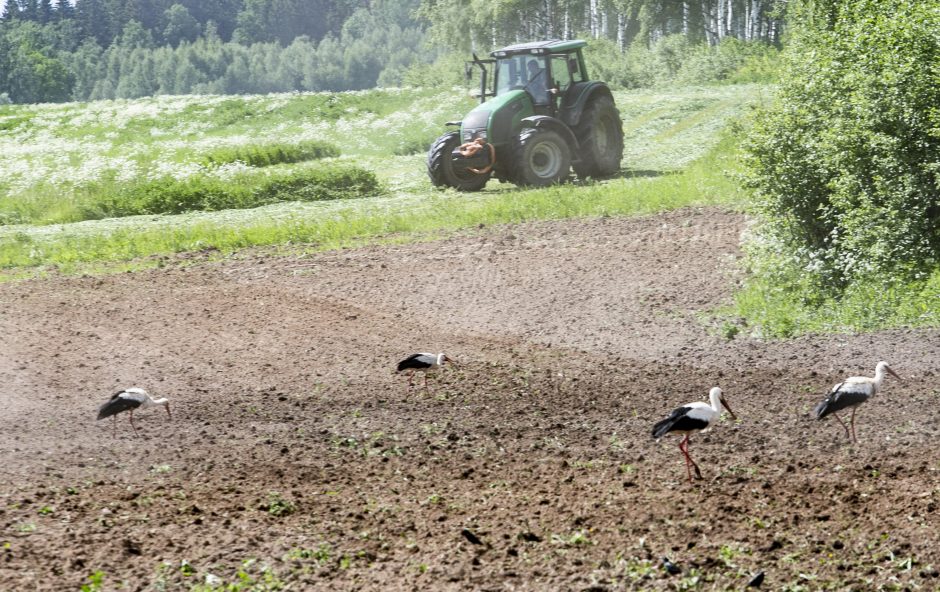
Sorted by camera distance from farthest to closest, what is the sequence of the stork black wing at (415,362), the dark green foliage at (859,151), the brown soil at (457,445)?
the dark green foliage at (859,151) < the stork black wing at (415,362) < the brown soil at (457,445)

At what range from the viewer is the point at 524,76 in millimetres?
26125

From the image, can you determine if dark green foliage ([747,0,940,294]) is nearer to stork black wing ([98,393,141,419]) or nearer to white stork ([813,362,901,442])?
white stork ([813,362,901,442])

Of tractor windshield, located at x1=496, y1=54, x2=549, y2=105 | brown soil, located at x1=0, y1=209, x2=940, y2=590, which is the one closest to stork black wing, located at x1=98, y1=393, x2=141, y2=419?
brown soil, located at x1=0, y1=209, x2=940, y2=590

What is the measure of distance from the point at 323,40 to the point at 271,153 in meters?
128

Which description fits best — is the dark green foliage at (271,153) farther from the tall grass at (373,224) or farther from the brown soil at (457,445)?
the brown soil at (457,445)

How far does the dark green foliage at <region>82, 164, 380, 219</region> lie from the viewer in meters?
26.8

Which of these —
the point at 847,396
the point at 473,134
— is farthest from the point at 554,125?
the point at 847,396

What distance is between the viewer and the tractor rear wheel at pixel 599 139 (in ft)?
85.7

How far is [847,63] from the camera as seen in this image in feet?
47.2

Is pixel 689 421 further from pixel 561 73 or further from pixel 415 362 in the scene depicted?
pixel 561 73

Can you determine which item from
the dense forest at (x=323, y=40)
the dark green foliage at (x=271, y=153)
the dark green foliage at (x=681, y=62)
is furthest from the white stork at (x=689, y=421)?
the dense forest at (x=323, y=40)

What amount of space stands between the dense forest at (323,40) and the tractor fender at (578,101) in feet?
75.2

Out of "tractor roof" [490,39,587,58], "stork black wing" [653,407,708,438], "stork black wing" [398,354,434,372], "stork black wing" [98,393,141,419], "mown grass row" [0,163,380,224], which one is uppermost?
"tractor roof" [490,39,587,58]

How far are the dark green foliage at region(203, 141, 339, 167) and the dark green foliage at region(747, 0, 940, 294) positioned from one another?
20250mm
